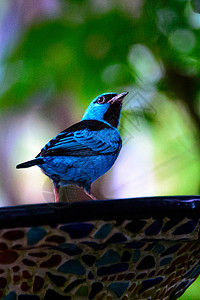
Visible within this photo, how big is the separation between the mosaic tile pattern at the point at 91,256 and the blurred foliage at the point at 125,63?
23.3 inches

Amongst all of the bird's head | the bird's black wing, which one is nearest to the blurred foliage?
the bird's head

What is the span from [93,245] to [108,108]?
24.4 inches

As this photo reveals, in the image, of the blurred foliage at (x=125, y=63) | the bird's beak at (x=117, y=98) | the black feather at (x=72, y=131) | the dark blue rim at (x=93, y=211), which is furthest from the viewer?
the blurred foliage at (x=125, y=63)

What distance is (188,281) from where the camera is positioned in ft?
1.68

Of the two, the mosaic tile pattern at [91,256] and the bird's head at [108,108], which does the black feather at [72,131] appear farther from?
the mosaic tile pattern at [91,256]

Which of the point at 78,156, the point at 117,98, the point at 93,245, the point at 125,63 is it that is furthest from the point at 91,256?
the point at 125,63

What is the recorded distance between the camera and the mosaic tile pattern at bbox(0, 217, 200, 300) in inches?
14.2

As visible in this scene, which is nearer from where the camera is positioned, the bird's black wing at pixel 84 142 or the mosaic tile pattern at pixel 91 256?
the mosaic tile pattern at pixel 91 256

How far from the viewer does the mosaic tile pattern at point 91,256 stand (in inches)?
14.2

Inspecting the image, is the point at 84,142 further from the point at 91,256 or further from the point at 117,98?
the point at 91,256

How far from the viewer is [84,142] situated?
80 centimetres

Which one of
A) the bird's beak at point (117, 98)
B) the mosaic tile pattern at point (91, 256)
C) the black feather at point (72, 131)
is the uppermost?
the bird's beak at point (117, 98)

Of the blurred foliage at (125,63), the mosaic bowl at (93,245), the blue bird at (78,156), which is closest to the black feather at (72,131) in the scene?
the blue bird at (78,156)

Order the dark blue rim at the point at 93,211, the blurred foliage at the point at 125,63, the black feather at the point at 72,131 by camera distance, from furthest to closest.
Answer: the blurred foliage at the point at 125,63 → the black feather at the point at 72,131 → the dark blue rim at the point at 93,211
